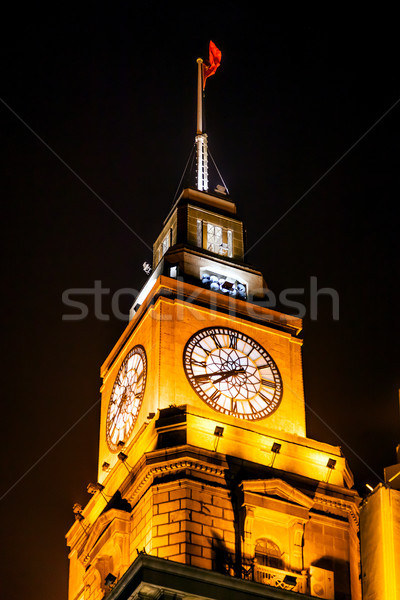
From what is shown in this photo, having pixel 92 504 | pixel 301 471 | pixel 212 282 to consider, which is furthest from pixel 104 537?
pixel 212 282

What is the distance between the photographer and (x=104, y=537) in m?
77.1

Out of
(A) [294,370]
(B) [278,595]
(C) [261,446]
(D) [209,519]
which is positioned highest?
(A) [294,370]

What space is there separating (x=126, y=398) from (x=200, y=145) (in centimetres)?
1996

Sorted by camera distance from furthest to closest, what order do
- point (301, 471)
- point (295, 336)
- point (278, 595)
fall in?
point (295, 336) < point (301, 471) < point (278, 595)

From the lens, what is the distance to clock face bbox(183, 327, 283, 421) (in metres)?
80.4

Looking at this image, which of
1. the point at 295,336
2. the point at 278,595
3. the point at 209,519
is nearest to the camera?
the point at 278,595

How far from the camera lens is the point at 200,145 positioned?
96.9 m

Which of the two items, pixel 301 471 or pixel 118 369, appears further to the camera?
pixel 118 369

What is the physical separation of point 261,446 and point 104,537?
892 cm

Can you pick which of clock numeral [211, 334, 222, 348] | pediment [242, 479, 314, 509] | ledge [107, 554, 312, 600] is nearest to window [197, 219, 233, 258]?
clock numeral [211, 334, 222, 348]

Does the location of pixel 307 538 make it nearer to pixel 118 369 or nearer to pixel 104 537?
pixel 104 537

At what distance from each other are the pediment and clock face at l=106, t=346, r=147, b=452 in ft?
28.2

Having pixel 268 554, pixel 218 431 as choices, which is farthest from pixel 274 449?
pixel 268 554

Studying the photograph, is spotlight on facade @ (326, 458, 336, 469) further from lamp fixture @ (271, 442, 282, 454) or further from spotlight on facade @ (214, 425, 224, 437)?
spotlight on facade @ (214, 425, 224, 437)
